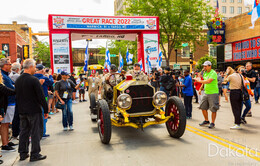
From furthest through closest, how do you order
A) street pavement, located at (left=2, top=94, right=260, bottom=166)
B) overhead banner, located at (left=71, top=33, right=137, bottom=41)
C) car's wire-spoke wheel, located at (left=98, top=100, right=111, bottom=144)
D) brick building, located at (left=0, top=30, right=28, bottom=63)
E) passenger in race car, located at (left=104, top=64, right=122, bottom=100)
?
brick building, located at (left=0, top=30, right=28, bottom=63)
overhead banner, located at (left=71, top=33, right=137, bottom=41)
passenger in race car, located at (left=104, top=64, right=122, bottom=100)
car's wire-spoke wheel, located at (left=98, top=100, right=111, bottom=144)
street pavement, located at (left=2, top=94, right=260, bottom=166)

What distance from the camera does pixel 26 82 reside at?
472 cm

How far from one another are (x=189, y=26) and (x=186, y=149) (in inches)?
783

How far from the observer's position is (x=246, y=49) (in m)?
24.4

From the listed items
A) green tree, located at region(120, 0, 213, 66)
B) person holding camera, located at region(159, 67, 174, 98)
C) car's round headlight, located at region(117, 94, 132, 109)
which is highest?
green tree, located at region(120, 0, 213, 66)

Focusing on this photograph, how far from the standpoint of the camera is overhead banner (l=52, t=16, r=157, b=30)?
553 inches

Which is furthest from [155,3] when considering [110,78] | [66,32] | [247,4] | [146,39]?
[247,4]

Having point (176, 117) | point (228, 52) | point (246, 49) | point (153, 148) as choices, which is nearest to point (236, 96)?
point (176, 117)

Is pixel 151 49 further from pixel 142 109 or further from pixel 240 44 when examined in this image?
pixel 240 44

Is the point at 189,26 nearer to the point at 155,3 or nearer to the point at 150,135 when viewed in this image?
the point at 155,3

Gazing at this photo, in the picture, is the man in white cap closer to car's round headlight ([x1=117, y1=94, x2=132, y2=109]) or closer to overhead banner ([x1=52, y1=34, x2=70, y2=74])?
car's round headlight ([x1=117, y1=94, x2=132, y2=109])

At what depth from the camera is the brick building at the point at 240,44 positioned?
23.1 meters

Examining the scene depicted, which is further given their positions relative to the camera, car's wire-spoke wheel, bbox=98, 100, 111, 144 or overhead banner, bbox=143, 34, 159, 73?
overhead banner, bbox=143, 34, 159, 73

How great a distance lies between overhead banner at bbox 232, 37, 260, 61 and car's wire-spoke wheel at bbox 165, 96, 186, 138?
20.3 metres

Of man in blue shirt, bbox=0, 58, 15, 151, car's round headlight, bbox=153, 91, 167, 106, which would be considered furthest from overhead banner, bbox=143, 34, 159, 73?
man in blue shirt, bbox=0, 58, 15, 151
